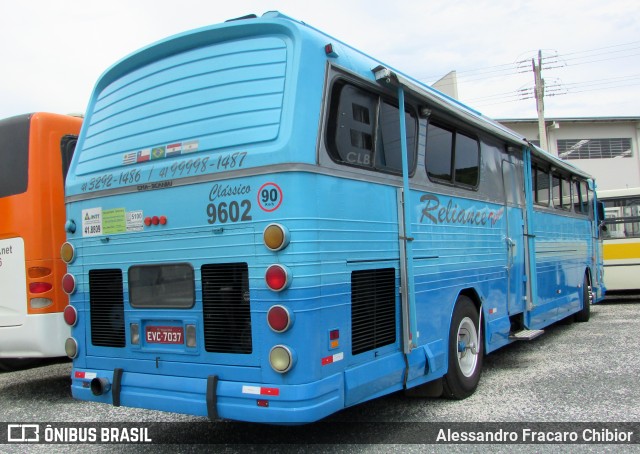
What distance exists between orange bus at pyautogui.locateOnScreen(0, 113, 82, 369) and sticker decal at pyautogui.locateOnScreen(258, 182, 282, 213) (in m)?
3.32

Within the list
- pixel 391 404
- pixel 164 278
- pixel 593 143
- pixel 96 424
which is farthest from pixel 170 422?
pixel 593 143

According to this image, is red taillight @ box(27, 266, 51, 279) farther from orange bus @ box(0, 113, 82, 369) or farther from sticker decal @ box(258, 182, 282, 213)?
sticker decal @ box(258, 182, 282, 213)

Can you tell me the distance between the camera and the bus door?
679cm

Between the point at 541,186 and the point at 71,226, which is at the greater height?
the point at 541,186

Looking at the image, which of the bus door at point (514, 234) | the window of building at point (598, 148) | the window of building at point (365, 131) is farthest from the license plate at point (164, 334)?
the window of building at point (598, 148)

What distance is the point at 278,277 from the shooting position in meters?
3.43

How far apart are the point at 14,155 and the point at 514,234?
5935 mm

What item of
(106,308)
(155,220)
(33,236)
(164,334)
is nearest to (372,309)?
(164,334)

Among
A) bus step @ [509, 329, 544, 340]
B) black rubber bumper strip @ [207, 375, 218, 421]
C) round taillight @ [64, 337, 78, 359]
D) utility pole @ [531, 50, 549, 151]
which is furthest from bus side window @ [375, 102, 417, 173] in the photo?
utility pole @ [531, 50, 549, 151]

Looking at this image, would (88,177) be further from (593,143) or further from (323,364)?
(593,143)

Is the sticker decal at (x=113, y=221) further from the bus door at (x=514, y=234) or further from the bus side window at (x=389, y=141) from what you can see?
the bus door at (x=514, y=234)

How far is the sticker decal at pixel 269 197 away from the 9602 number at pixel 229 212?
0.11m

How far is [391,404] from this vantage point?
5.40 meters

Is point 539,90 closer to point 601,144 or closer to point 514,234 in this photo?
point 601,144
